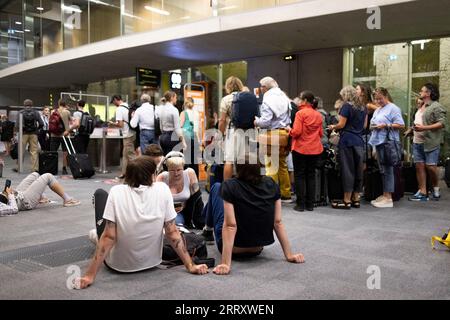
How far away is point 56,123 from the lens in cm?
1052

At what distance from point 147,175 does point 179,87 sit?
37.4ft

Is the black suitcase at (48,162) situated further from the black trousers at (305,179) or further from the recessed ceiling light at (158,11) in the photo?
the black trousers at (305,179)

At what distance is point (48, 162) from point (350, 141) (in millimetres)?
7188

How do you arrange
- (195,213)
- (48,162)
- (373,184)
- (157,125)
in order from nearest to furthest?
1. (195,213)
2. (373,184)
3. (157,125)
4. (48,162)

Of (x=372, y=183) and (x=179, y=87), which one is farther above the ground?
(x=179, y=87)

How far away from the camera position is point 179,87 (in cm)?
1428

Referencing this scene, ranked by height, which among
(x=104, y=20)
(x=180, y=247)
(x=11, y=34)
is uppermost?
(x=11, y=34)

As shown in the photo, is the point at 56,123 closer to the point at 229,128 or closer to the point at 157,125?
the point at 157,125

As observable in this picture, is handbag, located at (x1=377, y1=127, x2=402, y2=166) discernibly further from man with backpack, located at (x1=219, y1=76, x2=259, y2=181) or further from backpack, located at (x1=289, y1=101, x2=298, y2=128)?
man with backpack, located at (x1=219, y1=76, x2=259, y2=181)

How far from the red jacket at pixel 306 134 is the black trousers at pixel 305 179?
10 cm

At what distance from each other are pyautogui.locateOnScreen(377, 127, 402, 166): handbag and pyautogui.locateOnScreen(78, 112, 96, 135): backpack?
685cm

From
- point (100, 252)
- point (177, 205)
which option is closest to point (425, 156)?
point (177, 205)
